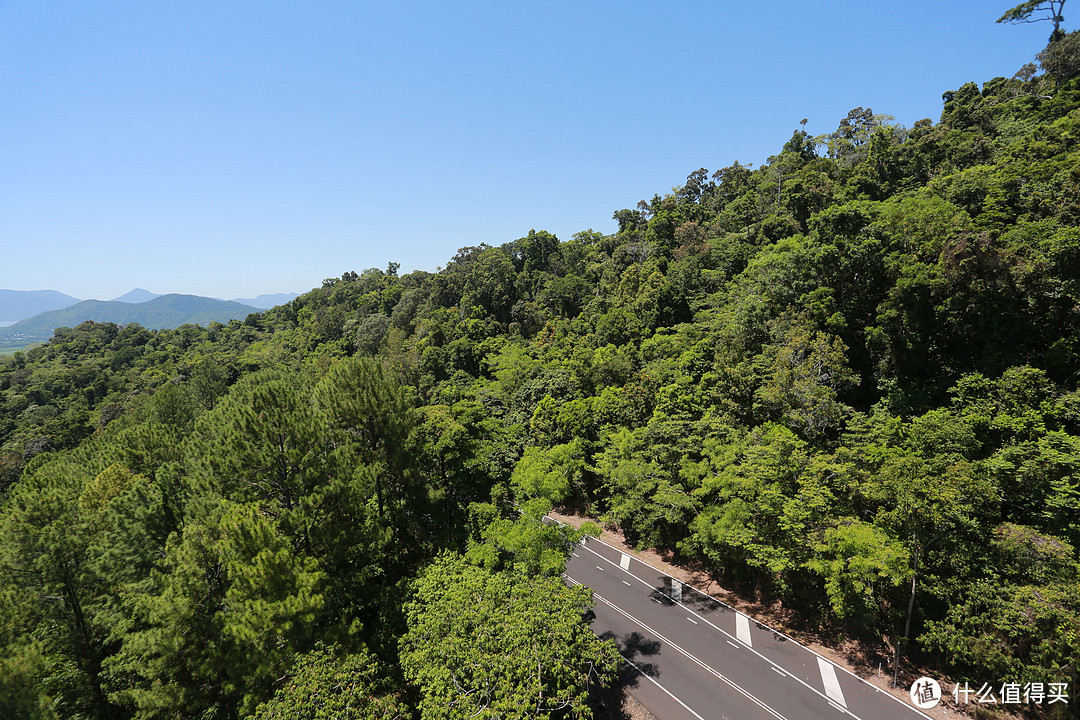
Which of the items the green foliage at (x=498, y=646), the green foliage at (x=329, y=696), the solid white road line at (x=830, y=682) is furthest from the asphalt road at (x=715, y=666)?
the green foliage at (x=329, y=696)

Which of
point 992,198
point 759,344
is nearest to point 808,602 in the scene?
point 759,344

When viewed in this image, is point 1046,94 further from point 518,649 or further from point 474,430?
point 518,649

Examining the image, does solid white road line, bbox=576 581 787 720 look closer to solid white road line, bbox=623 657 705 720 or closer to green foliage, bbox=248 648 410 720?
solid white road line, bbox=623 657 705 720

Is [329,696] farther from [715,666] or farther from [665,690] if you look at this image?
[715,666]

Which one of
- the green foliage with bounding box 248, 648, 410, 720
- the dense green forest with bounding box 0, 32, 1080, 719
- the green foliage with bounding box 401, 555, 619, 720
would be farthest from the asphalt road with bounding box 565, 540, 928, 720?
the green foliage with bounding box 248, 648, 410, 720

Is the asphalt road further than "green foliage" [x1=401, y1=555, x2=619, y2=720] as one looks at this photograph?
Yes

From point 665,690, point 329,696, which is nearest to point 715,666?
point 665,690

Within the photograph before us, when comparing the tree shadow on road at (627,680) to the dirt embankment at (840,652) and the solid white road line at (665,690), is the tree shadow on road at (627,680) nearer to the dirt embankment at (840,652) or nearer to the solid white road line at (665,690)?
the solid white road line at (665,690)
